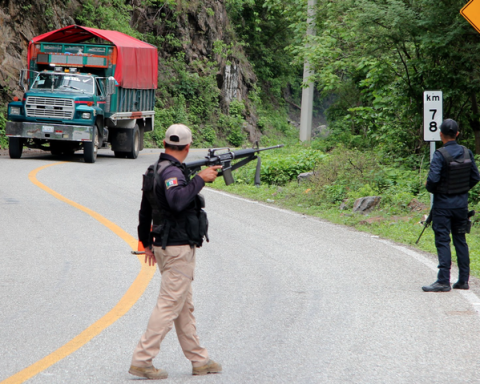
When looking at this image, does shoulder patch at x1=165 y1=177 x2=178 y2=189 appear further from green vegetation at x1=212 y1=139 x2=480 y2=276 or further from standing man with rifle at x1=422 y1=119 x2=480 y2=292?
green vegetation at x1=212 y1=139 x2=480 y2=276

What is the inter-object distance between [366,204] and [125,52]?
11.9m

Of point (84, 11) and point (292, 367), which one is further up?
point (84, 11)

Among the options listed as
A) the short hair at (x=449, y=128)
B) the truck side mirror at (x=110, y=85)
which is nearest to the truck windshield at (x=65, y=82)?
the truck side mirror at (x=110, y=85)

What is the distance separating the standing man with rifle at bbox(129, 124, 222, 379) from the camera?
14.2 feet

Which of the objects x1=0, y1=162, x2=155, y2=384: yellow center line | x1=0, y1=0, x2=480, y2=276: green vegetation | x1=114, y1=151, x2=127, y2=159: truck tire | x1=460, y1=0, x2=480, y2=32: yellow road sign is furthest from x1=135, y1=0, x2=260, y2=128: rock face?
x1=460, y1=0, x2=480, y2=32: yellow road sign

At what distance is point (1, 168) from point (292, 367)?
14.3 m

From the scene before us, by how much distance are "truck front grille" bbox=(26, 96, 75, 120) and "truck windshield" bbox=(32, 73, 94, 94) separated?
0.74 metres

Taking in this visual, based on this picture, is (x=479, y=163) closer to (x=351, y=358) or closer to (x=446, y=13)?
(x=446, y=13)

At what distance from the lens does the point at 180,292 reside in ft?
14.5

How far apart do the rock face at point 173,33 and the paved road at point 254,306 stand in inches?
672

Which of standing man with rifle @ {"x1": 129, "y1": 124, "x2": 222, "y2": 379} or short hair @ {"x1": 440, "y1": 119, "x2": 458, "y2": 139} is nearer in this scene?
standing man with rifle @ {"x1": 129, "y1": 124, "x2": 222, "y2": 379}

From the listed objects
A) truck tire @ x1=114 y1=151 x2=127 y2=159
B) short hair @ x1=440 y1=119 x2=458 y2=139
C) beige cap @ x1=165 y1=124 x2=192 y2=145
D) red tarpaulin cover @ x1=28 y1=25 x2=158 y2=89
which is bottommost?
truck tire @ x1=114 y1=151 x2=127 y2=159

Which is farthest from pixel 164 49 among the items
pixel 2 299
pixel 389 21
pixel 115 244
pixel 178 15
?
pixel 2 299

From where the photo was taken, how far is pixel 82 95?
1970 centimetres
